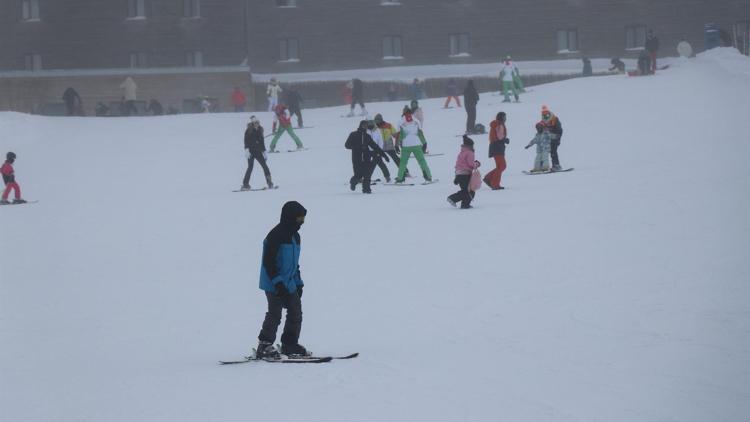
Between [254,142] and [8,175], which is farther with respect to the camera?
[8,175]

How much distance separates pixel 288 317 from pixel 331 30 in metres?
49.8

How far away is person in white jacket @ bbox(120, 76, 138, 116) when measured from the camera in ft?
168

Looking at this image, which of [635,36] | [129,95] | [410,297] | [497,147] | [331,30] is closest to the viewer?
[410,297]

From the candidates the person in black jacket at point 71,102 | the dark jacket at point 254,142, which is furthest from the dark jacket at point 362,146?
the person in black jacket at point 71,102

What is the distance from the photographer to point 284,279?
31.6ft

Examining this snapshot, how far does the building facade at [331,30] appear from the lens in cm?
5741

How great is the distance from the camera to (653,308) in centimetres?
1103

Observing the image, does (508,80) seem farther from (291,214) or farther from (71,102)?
(291,214)

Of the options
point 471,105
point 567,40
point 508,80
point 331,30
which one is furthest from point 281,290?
point 567,40

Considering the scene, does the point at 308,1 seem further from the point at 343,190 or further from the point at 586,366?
the point at 586,366

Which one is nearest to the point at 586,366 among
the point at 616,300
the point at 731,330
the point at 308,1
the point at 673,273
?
the point at 731,330

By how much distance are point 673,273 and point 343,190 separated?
480 inches

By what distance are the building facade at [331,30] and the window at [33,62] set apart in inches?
2.0

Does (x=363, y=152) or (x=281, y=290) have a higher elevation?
(x=363, y=152)
